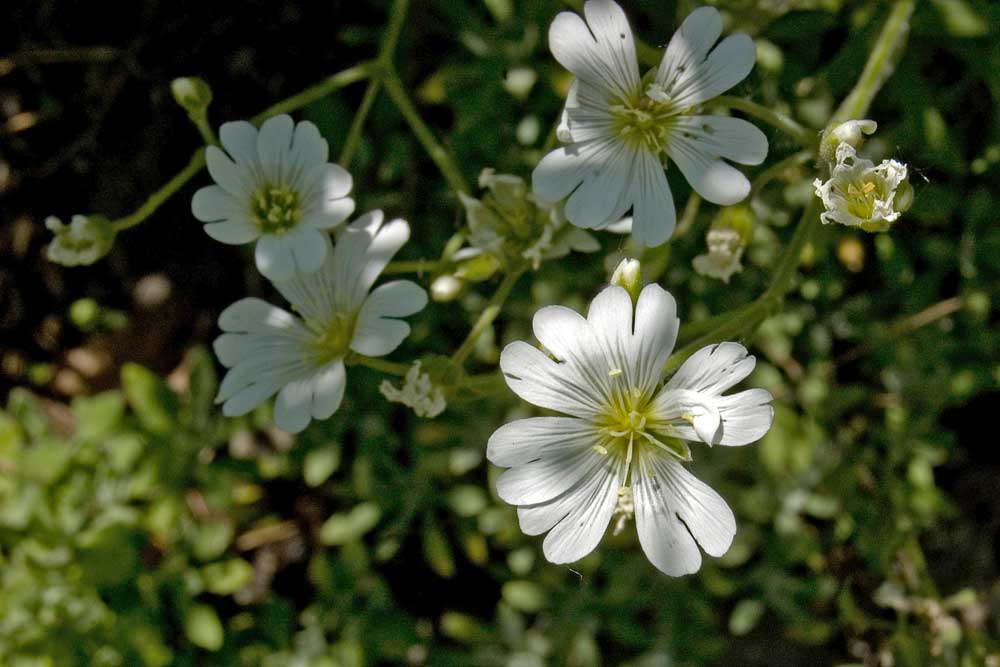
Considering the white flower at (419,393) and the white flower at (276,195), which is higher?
the white flower at (276,195)

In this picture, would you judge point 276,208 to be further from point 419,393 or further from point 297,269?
point 419,393

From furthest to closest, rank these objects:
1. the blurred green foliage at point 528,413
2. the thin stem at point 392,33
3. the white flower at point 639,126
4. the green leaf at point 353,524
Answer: the green leaf at point 353,524, the blurred green foliage at point 528,413, the thin stem at point 392,33, the white flower at point 639,126

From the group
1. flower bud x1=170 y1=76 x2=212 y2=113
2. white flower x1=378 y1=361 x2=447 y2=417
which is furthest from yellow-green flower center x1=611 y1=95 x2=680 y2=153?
flower bud x1=170 y1=76 x2=212 y2=113

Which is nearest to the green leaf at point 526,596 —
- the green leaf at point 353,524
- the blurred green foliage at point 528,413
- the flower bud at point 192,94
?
the blurred green foliage at point 528,413

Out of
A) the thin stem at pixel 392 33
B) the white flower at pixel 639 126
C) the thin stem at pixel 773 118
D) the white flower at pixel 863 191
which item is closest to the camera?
the white flower at pixel 863 191

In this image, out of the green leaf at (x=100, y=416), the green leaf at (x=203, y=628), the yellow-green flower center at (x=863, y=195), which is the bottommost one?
the green leaf at (x=203, y=628)

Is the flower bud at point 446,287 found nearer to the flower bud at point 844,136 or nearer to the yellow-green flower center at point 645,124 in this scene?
the yellow-green flower center at point 645,124

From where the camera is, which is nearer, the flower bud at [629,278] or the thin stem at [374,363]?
the flower bud at [629,278]

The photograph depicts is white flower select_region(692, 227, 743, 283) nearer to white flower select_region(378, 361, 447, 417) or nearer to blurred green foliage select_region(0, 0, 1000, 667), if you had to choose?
blurred green foliage select_region(0, 0, 1000, 667)
